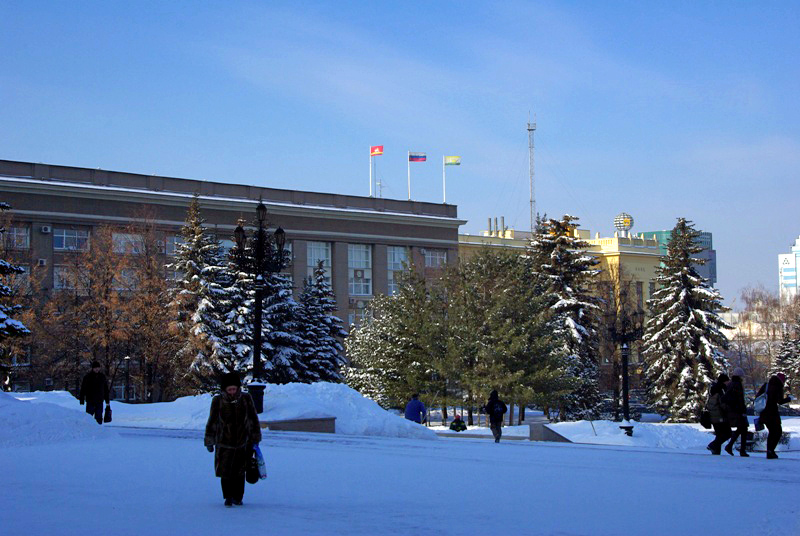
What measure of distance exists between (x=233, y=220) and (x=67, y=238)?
41.8 feet

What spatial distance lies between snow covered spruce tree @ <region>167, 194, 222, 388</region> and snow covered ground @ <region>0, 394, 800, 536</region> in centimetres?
3170

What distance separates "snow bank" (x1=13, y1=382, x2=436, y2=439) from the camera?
83.7 ft

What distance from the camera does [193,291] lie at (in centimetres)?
5219

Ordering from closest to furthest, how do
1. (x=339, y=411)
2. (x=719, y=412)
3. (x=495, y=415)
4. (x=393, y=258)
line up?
1. (x=719, y=412)
2. (x=339, y=411)
3. (x=495, y=415)
4. (x=393, y=258)

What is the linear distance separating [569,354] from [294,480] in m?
41.8

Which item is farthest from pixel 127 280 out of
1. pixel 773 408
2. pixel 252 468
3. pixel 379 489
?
pixel 252 468

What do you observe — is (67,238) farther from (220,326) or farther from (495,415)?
(495,415)

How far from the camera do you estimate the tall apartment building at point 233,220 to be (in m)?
69.9

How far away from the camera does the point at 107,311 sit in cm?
5244

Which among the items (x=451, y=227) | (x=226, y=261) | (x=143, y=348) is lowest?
(x=143, y=348)

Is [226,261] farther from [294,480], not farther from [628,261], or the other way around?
[628,261]

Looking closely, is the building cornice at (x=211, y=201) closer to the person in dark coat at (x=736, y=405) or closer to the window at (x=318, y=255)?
the window at (x=318, y=255)

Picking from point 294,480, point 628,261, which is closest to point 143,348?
point 294,480

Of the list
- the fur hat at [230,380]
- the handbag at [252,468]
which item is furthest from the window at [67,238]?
the handbag at [252,468]
